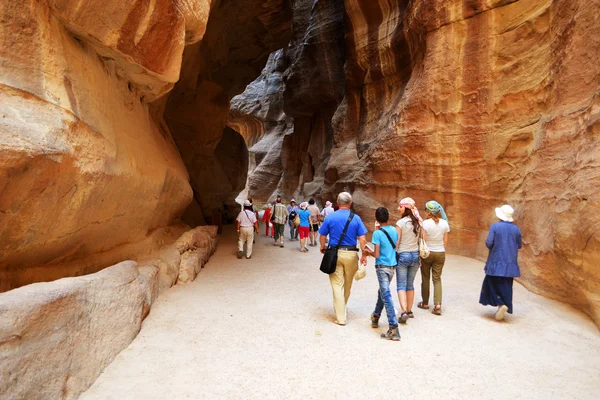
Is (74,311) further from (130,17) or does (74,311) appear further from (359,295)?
(359,295)

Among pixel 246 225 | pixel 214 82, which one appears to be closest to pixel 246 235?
pixel 246 225

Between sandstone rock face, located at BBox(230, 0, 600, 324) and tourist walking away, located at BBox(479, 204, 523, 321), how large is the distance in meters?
0.89

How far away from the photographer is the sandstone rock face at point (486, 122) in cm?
499

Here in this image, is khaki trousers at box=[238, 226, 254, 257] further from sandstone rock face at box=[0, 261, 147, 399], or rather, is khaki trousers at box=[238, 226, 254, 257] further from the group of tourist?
sandstone rock face at box=[0, 261, 147, 399]

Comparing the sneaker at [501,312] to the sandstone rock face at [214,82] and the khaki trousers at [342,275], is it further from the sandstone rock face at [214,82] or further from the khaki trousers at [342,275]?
the sandstone rock face at [214,82]

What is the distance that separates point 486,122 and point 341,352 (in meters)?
6.31

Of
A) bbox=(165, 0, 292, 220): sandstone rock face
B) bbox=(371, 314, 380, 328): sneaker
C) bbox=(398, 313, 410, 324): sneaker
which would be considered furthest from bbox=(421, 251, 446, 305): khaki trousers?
bbox=(165, 0, 292, 220): sandstone rock face

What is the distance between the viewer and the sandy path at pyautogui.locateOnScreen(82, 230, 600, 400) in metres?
2.93

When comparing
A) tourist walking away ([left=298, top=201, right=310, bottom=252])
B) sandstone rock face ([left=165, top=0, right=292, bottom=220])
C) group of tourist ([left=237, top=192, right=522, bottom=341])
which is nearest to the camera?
group of tourist ([left=237, top=192, right=522, bottom=341])

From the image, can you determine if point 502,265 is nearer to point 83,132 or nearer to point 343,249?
point 343,249

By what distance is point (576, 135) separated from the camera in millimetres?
5309

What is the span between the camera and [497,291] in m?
4.43

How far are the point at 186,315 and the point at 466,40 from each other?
7977 millimetres

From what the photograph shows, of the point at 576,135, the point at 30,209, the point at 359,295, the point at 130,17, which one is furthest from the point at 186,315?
the point at 576,135
